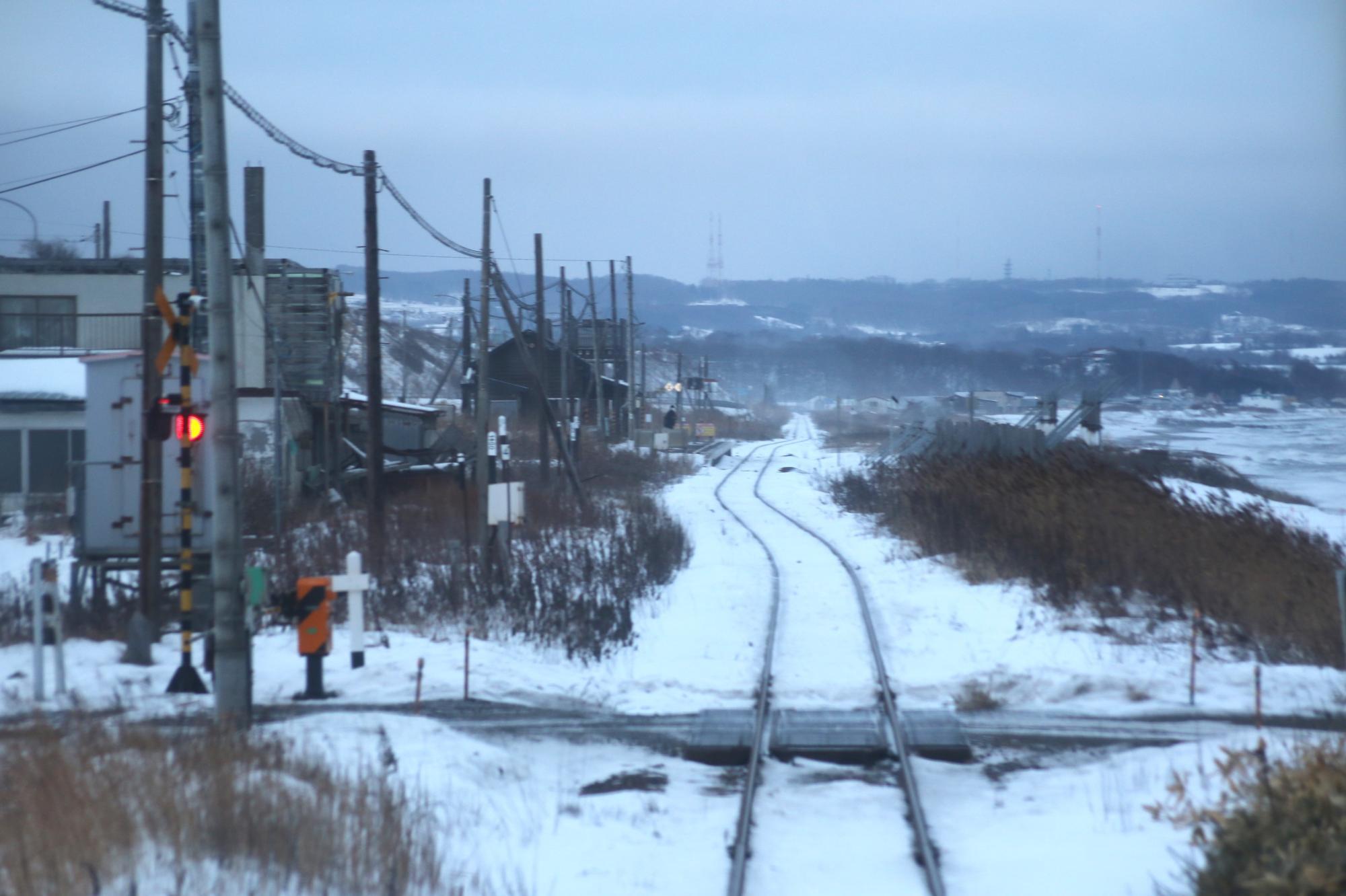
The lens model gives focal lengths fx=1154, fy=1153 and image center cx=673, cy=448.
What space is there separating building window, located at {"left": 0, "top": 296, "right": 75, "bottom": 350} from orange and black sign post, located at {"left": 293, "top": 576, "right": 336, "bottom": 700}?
26.9m

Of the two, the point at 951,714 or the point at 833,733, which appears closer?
the point at 833,733

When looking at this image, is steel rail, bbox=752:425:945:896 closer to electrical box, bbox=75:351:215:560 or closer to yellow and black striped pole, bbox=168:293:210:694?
yellow and black striped pole, bbox=168:293:210:694

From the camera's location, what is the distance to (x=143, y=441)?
37.8ft

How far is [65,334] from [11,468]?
267 inches

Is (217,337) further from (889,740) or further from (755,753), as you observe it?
(889,740)

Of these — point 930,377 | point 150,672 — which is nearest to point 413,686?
point 150,672

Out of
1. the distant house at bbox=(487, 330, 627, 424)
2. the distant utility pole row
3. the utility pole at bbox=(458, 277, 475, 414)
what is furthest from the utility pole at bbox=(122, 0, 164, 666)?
the distant house at bbox=(487, 330, 627, 424)

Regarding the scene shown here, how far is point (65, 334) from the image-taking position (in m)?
32.8

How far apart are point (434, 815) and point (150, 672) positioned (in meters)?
5.46

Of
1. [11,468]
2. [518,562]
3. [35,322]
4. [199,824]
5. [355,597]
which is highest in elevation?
[35,322]

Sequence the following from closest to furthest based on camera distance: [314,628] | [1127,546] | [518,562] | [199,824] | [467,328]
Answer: [199,824] → [314,628] → [1127,546] → [518,562] → [467,328]

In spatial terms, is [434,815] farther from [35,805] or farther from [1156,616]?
[1156,616]

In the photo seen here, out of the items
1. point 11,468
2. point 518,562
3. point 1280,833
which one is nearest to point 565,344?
point 11,468

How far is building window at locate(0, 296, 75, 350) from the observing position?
32.7 metres
